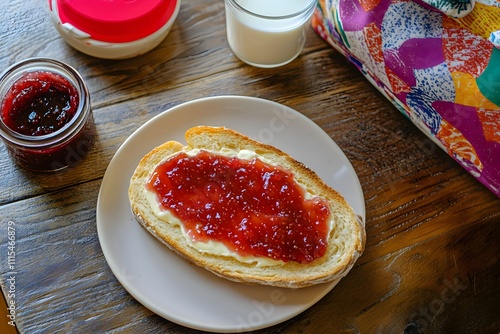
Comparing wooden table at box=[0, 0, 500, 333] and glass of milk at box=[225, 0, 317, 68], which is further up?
glass of milk at box=[225, 0, 317, 68]

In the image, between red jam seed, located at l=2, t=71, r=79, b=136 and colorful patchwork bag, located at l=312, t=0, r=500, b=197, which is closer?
colorful patchwork bag, located at l=312, t=0, r=500, b=197

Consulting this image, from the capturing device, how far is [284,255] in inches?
58.7

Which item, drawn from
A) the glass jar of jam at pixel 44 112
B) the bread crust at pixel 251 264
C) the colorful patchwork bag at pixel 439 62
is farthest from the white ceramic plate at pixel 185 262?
the colorful patchwork bag at pixel 439 62

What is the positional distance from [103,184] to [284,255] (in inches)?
22.3

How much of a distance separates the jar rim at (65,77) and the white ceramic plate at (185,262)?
0.55 ft

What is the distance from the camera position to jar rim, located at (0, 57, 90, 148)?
1.52 metres

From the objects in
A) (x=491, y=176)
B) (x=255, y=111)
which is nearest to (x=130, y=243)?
(x=255, y=111)

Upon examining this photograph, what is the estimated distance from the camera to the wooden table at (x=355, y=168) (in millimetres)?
1556

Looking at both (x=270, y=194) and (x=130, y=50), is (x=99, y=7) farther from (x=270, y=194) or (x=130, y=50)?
(x=270, y=194)

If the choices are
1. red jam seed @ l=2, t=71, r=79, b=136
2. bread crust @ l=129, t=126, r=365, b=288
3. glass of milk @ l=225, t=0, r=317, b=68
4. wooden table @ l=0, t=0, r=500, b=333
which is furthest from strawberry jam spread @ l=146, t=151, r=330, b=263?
glass of milk @ l=225, t=0, r=317, b=68

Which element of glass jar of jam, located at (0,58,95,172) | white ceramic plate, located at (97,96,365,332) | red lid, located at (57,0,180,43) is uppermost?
red lid, located at (57,0,180,43)

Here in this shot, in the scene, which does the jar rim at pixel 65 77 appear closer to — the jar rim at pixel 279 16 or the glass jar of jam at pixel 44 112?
the glass jar of jam at pixel 44 112

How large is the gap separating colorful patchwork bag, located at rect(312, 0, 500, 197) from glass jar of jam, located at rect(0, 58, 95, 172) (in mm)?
847

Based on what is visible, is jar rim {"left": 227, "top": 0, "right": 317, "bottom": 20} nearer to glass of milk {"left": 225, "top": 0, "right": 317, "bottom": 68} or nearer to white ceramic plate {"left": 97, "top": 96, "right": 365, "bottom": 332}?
glass of milk {"left": 225, "top": 0, "right": 317, "bottom": 68}
